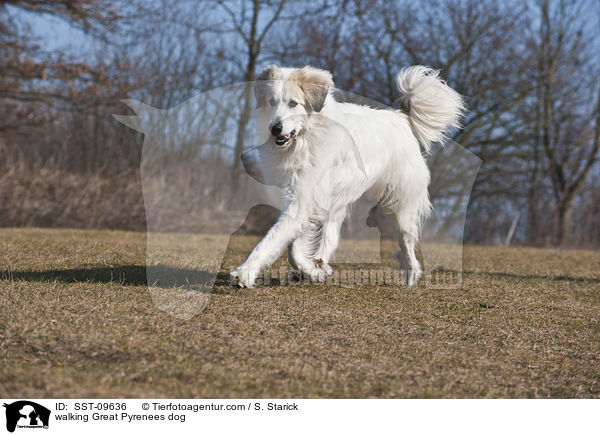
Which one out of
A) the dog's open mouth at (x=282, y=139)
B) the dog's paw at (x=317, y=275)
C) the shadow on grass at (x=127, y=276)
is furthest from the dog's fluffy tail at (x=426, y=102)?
the shadow on grass at (x=127, y=276)

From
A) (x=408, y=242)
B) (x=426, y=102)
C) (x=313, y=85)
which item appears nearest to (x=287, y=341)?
(x=313, y=85)

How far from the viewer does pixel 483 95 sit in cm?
1850

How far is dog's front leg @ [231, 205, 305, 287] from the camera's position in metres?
4.12

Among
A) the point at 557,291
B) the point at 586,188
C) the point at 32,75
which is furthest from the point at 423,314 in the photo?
the point at 586,188

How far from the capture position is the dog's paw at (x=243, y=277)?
4.11m

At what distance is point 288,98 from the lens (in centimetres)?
441

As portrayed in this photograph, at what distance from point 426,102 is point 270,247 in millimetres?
2562

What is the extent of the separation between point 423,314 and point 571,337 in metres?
0.99

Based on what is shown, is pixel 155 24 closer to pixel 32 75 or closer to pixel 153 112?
pixel 32 75

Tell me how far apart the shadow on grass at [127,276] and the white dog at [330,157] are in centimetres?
79
